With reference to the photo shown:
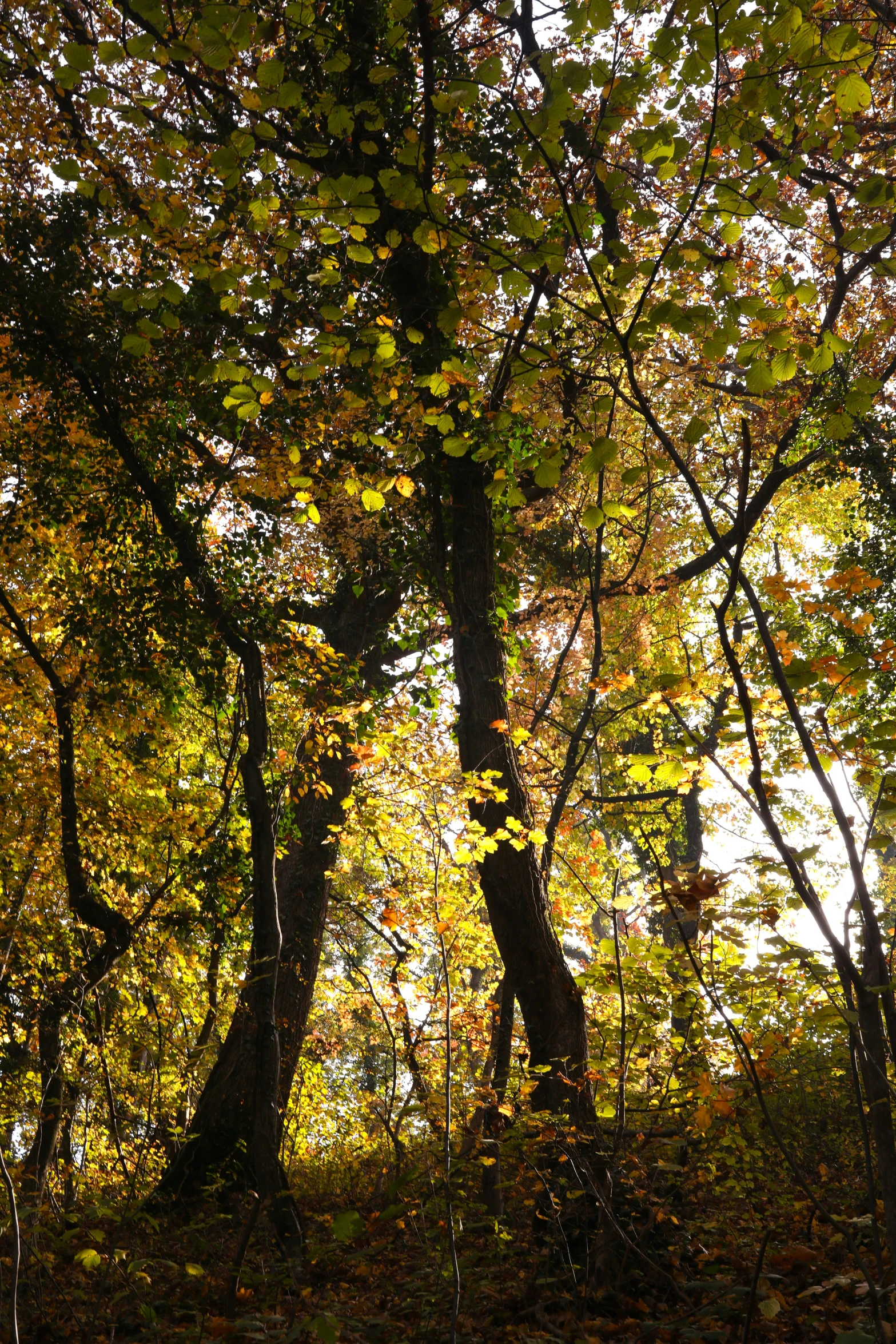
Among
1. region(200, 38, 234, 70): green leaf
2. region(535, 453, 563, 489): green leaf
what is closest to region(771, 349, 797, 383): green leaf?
region(535, 453, 563, 489): green leaf

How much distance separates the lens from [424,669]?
782cm

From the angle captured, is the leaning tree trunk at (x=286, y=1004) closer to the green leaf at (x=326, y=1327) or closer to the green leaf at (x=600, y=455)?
the green leaf at (x=326, y=1327)

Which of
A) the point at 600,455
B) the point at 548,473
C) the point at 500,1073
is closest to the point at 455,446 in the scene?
the point at 548,473

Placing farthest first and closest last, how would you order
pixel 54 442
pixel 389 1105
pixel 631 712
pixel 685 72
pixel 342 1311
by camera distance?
pixel 631 712 → pixel 54 442 → pixel 389 1105 → pixel 342 1311 → pixel 685 72

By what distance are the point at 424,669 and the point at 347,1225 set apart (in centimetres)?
597

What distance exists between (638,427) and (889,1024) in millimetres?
7831

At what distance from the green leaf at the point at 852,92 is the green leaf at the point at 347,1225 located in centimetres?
368

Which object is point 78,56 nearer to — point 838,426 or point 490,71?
point 490,71

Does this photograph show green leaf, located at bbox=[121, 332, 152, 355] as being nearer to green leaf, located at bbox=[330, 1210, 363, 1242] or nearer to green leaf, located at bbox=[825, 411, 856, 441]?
green leaf, located at bbox=[825, 411, 856, 441]

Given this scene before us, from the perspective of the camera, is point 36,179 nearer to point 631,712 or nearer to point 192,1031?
point 192,1031

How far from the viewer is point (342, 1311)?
3.35 meters

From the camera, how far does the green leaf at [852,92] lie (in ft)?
8.83

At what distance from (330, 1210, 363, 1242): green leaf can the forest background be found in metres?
0.18

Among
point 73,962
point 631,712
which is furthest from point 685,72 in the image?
point 631,712
